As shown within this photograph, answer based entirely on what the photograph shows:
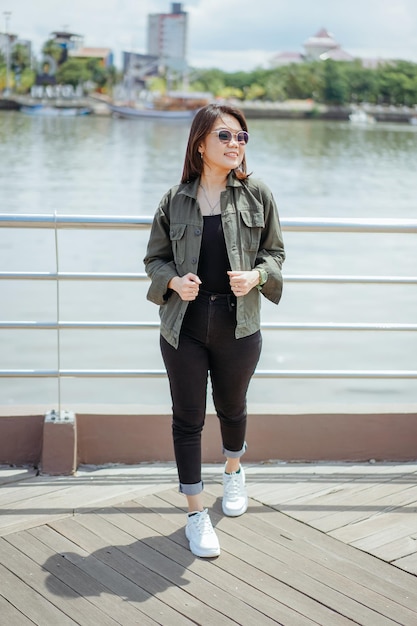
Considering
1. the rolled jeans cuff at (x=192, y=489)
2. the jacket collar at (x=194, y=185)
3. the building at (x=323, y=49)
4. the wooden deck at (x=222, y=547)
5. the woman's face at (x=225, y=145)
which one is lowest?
the building at (x=323, y=49)

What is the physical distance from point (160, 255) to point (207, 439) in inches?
37.9

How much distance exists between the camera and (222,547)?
273 cm

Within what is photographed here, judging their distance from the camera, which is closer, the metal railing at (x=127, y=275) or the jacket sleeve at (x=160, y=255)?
the jacket sleeve at (x=160, y=255)

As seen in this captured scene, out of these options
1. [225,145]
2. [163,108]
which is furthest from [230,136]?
[163,108]

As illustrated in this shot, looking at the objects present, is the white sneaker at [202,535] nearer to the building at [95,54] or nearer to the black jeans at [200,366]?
the black jeans at [200,366]

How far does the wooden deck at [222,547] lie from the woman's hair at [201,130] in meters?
1.12

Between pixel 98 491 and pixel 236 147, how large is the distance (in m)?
1.32

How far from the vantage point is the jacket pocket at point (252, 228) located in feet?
8.66

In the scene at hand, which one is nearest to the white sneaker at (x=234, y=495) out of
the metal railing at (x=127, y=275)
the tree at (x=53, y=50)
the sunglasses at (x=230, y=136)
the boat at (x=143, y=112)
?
the metal railing at (x=127, y=275)

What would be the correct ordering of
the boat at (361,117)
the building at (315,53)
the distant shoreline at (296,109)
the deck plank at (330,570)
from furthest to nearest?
the building at (315,53)
the boat at (361,117)
the distant shoreline at (296,109)
the deck plank at (330,570)

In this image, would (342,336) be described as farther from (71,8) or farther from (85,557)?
(71,8)

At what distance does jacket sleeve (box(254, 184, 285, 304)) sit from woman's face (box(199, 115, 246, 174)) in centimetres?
16

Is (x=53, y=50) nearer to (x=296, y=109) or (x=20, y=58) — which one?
(x=20, y=58)

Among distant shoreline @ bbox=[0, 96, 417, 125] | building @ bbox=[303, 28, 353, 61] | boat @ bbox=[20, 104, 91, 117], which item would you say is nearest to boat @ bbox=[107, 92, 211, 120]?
distant shoreline @ bbox=[0, 96, 417, 125]
